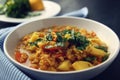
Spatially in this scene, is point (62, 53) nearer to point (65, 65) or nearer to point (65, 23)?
point (65, 65)

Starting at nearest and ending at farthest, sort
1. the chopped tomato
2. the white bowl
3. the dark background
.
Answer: the white bowl < the chopped tomato < the dark background

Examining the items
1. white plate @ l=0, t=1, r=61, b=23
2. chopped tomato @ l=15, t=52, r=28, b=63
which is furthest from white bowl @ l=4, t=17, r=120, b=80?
white plate @ l=0, t=1, r=61, b=23

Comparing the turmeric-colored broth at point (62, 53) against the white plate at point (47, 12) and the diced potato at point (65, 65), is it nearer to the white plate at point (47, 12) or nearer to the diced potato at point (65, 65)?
the diced potato at point (65, 65)

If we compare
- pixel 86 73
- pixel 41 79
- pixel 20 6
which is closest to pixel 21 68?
pixel 41 79

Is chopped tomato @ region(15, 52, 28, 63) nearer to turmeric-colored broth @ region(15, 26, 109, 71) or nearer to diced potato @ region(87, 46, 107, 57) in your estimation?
turmeric-colored broth @ region(15, 26, 109, 71)

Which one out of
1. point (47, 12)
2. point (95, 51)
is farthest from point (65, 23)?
point (47, 12)

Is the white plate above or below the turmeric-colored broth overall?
below

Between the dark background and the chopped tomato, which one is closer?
the chopped tomato

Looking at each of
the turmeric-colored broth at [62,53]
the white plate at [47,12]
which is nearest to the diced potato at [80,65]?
the turmeric-colored broth at [62,53]
